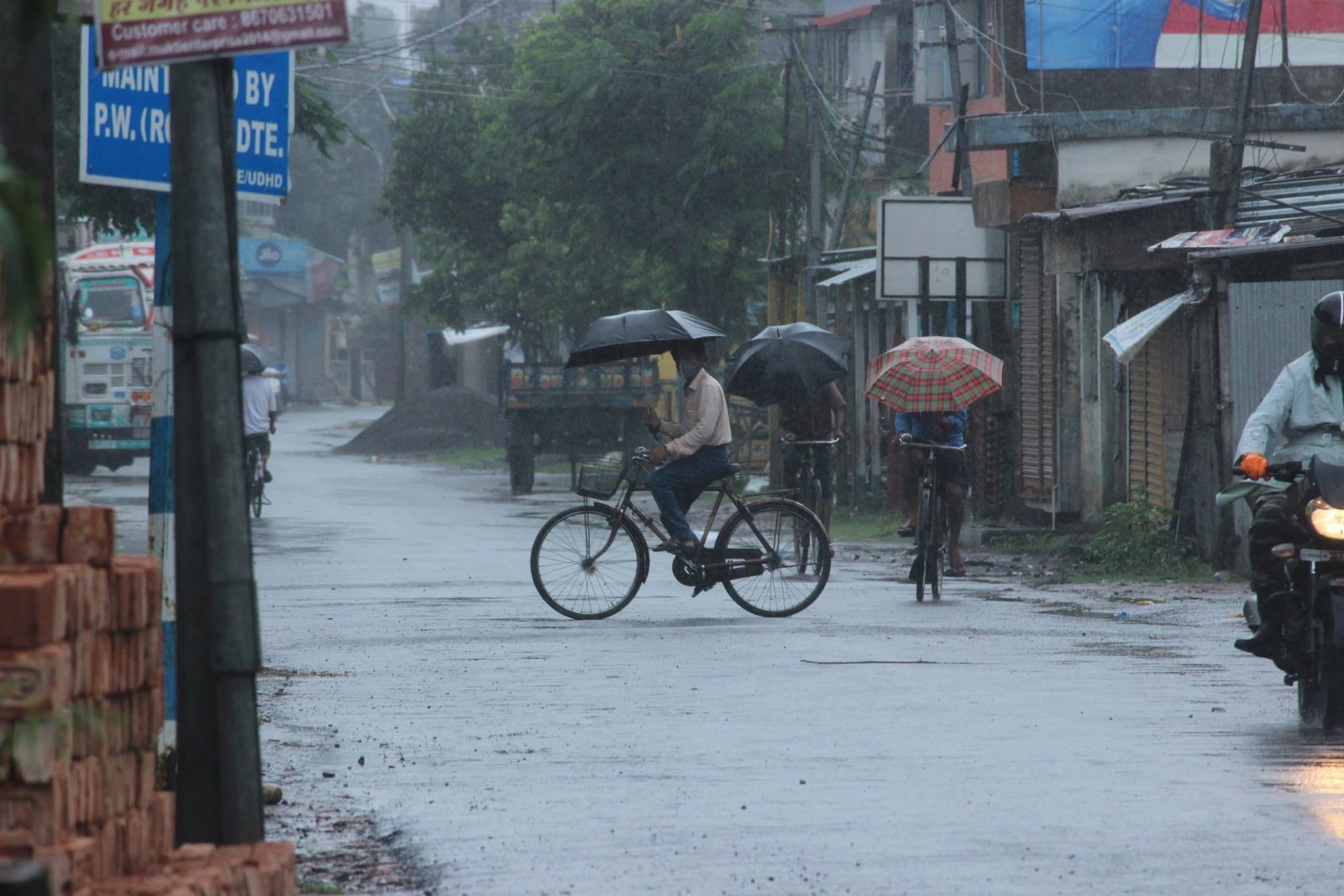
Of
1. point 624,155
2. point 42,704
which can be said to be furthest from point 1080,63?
point 42,704

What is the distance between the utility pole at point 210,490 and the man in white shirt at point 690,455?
8241 mm

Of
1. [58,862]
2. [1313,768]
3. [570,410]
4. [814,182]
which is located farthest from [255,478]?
[58,862]

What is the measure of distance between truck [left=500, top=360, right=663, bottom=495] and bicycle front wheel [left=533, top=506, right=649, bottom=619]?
679 inches

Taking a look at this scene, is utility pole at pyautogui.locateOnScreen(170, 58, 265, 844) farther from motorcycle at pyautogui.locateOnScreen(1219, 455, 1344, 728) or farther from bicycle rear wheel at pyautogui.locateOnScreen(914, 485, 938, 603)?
bicycle rear wheel at pyautogui.locateOnScreen(914, 485, 938, 603)

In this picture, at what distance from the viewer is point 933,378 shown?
1532 centimetres

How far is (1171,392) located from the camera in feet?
61.8

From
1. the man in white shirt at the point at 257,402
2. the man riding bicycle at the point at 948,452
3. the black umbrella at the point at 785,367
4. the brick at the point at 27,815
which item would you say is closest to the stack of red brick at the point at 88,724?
the brick at the point at 27,815

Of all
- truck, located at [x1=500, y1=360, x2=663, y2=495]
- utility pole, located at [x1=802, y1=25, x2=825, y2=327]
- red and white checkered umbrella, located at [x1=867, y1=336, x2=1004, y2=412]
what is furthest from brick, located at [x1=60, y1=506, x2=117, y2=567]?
truck, located at [x1=500, y1=360, x2=663, y2=495]

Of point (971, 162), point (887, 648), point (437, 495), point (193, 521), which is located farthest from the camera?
point (437, 495)

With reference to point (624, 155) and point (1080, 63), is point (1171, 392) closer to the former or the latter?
point (1080, 63)

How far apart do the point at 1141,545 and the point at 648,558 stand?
553 centimetres

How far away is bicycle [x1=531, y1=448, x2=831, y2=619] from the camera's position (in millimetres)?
13039

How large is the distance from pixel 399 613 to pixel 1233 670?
5.61 m

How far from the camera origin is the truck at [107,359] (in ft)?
108
